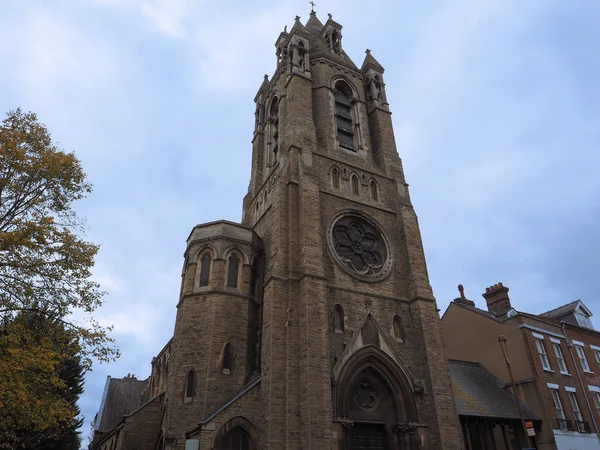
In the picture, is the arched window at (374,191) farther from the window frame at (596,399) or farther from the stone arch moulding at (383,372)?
the window frame at (596,399)

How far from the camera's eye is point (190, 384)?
18.2 meters

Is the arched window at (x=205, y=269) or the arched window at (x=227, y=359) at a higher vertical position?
the arched window at (x=205, y=269)

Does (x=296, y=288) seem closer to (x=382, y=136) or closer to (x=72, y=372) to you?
(x=382, y=136)

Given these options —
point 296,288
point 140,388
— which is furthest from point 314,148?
point 140,388

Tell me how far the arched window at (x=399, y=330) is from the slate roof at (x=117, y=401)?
23362 millimetres

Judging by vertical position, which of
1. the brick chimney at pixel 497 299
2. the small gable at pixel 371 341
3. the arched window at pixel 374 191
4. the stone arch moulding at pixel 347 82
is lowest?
the small gable at pixel 371 341

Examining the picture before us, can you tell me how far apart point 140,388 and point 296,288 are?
27708 mm

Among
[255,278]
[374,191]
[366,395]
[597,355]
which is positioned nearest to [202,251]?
[255,278]

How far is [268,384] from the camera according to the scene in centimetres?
1675

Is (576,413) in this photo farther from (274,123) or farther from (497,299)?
(274,123)

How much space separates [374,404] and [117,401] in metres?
26.3

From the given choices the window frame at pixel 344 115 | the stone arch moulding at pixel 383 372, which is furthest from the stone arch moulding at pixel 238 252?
the window frame at pixel 344 115

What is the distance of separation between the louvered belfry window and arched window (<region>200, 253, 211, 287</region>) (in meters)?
10.7

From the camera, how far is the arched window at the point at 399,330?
20297 mm
